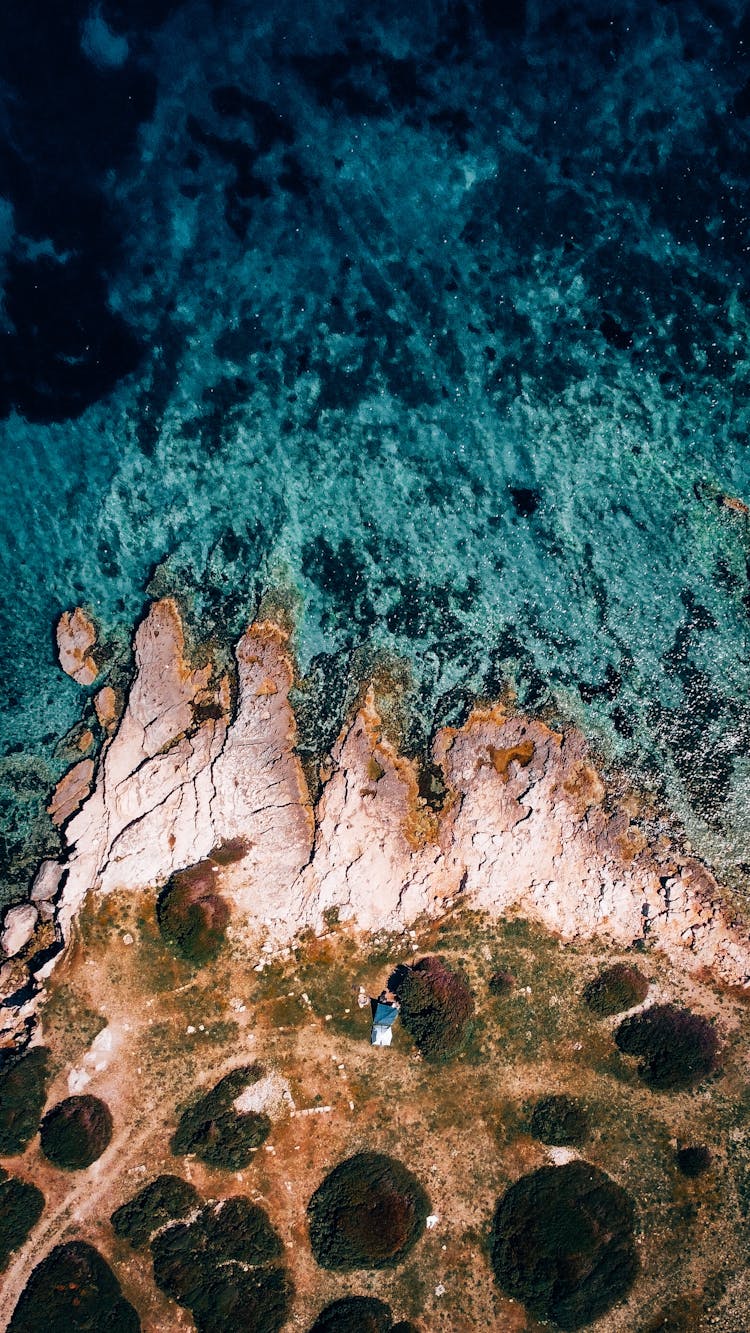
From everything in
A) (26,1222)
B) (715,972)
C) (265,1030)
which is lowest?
(26,1222)

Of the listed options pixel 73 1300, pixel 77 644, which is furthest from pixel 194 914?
pixel 73 1300

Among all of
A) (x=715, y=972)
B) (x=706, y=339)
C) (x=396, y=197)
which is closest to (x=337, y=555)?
(x=396, y=197)

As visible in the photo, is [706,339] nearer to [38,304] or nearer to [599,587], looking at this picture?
[599,587]

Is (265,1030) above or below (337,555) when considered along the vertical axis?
below

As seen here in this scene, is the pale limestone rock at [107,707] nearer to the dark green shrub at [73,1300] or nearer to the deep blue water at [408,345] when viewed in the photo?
the deep blue water at [408,345]

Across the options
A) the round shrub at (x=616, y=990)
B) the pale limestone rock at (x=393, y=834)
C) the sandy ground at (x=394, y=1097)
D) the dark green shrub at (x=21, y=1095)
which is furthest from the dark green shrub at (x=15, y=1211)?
the round shrub at (x=616, y=990)

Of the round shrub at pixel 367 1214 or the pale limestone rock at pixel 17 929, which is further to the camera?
the pale limestone rock at pixel 17 929
